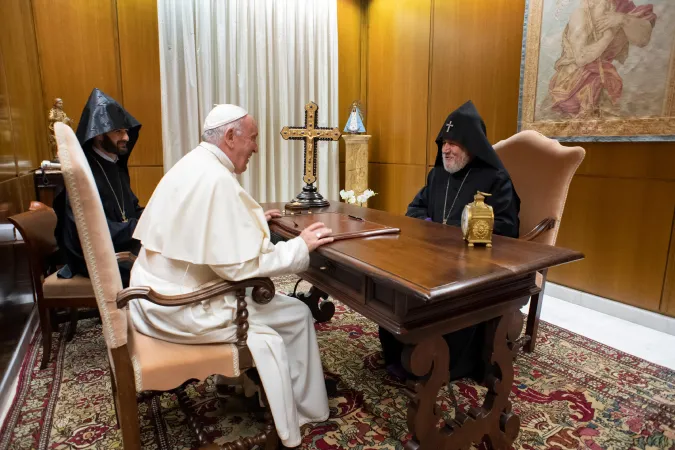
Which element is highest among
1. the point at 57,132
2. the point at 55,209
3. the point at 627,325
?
the point at 57,132

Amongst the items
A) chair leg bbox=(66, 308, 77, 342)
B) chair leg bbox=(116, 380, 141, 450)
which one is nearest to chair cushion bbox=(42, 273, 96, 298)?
chair leg bbox=(66, 308, 77, 342)

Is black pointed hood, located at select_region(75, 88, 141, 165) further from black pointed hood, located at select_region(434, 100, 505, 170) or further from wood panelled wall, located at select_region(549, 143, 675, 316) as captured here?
wood panelled wall, located at select_region(549, 143, 675, 316)

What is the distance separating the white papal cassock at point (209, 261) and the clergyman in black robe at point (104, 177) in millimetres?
1051

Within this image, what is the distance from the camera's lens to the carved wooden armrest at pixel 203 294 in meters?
1.59

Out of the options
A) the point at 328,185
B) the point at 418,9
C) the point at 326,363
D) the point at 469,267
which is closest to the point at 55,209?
the point at 326,363

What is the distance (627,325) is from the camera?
3.42 metres

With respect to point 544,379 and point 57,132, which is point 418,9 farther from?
point 57,132

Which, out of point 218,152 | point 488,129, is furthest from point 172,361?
point 488,129

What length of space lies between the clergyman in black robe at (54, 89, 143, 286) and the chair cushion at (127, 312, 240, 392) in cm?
122

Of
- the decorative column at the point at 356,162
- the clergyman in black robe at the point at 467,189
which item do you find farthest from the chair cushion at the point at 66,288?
the decorative column at the point at 356,162

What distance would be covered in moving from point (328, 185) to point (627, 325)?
3.99 meters

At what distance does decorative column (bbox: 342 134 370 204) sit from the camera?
5691 millimetres

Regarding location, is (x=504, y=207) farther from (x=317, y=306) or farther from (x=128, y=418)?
(x=128, y=418)

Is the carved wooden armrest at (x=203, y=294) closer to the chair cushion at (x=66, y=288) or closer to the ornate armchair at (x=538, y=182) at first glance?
the chair cushion at (x=66, y=288)
